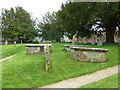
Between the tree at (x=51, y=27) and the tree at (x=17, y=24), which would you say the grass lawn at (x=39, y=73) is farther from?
the tree at (x=17, y=24)

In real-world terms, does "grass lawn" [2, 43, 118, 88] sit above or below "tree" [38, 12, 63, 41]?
below

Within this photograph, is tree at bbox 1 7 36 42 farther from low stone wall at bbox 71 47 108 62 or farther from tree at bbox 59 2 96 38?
low stone wall at bbox 71 47 108 62

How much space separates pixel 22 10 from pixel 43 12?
6.04m

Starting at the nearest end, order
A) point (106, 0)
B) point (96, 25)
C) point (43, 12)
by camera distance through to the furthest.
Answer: point (106, 0)
point (96, 25)
point (43, 12)

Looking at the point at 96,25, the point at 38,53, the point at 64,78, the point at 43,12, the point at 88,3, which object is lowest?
the point at 64,78

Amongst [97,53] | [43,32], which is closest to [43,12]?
[43,32]

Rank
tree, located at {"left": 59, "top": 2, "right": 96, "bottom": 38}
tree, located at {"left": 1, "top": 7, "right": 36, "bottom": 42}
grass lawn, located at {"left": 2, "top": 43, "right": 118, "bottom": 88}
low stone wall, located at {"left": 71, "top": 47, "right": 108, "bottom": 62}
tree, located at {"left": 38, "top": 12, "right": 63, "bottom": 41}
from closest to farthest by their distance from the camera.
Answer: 1. grass lawn, located at {"left": 2, "top": 43, "right": 118, "bottom": 88}
2. low stone wall, located at {"left": 71, "top": 47, "right": 108, "bottom": 62}
3. tree, located at {"left": 59, "top": 2, "right": 96, "bottom": 38}
4. tree, located at {"left": 38, "top": 12, "right": 63, "bottom": 41}
5. tree, located at {"left": 1, "top": 7, "right": 36, "bottom": 42}

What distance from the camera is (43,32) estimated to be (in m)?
33.8

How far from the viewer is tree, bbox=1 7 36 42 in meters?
30.7

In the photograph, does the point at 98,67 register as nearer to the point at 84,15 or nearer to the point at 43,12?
the point at 84,15

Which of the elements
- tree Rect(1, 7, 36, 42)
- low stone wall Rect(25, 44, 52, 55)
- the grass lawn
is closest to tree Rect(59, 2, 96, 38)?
low stone wall Rect(25, 44, 52, 55)

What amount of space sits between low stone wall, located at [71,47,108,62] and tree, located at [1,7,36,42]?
25487mm

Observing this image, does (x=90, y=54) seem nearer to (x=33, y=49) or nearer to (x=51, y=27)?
(x=33, y=49)

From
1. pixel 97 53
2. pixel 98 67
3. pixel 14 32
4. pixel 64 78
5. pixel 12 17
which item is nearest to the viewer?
pixel 64 78
